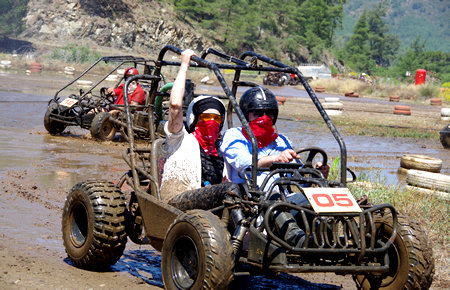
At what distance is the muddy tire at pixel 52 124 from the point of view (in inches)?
513

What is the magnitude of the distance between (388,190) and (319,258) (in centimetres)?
433

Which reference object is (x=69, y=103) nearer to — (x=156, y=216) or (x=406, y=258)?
(x=156, y=216)

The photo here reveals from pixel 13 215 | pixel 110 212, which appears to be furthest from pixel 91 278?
pixel 13 215

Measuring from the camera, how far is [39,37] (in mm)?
51281

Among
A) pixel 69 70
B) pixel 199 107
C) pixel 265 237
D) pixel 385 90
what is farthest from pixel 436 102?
pixel 265 237

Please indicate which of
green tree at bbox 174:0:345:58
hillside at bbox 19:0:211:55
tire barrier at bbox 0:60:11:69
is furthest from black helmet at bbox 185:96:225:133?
green tree at bbox 174:0:345:58

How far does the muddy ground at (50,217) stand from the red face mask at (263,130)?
1.10m

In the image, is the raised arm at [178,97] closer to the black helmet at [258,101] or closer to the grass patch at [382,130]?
the black helmet at [258,101]

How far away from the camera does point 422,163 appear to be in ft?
36.4

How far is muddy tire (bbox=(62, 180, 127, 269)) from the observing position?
4.76 metres

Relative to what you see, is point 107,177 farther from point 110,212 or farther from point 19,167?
point 110,212

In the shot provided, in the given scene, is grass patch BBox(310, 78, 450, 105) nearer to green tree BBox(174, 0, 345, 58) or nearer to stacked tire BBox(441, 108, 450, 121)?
stacked tire BBox(441, 108, 450, 121)

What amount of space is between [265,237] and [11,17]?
170 feet

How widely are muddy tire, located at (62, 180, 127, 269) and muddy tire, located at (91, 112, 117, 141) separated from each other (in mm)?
7466
